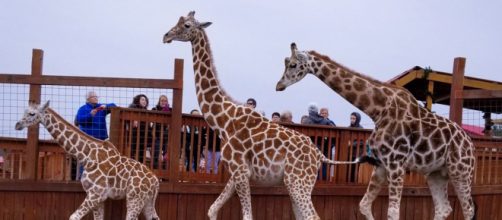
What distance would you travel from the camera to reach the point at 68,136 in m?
10.6

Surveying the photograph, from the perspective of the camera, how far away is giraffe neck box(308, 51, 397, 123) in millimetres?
9766

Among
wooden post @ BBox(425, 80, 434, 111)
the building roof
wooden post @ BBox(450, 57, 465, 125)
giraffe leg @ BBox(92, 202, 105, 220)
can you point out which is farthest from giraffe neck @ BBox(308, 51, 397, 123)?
wooden post @ BBox(425, 80, 434, 111)

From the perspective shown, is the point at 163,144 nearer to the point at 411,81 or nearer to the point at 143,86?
the point at 143,86

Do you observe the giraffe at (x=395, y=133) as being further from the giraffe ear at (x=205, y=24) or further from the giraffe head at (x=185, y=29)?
the giraffe head at (x=185, y=29)

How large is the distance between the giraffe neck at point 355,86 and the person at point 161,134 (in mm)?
2535

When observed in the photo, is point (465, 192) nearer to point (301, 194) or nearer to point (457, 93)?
point (301, 194)

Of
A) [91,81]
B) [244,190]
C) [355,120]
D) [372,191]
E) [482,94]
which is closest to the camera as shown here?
[372,191]

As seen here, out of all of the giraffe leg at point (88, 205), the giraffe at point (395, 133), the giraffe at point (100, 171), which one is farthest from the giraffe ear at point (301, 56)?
the giraffe leg at point (88, 205)

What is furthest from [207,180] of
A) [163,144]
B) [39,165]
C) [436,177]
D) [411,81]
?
[411,81]

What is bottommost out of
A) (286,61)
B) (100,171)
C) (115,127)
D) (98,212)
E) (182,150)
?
(98,212)

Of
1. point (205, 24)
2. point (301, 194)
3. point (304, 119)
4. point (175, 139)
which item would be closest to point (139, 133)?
point (175, 139)

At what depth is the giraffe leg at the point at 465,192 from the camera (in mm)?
9977

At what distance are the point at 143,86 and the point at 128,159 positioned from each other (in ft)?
4.00

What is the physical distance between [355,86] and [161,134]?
9.79ft
